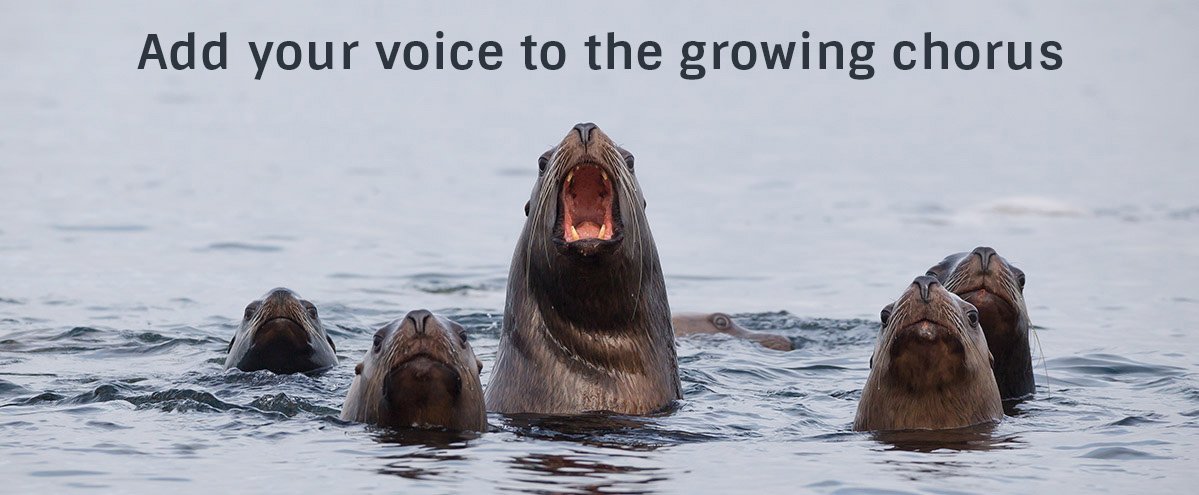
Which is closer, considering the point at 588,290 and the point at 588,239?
the point at 588,239

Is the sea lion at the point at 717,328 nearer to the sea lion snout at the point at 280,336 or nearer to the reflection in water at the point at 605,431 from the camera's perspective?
the sea lion snout at the point at 280,336

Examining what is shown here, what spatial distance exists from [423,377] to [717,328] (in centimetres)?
576

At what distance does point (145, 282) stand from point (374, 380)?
8.32 metres

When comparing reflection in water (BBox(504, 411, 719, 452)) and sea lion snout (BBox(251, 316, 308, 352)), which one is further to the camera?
sea lion snout (BBox(251, 316, 308, 352))

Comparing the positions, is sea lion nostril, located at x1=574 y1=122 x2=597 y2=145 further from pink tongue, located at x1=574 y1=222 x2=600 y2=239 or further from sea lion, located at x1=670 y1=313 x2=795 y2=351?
sea lion, located at x1=670 y1=313 x2=795 y2=351

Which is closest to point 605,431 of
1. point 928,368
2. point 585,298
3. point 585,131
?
point 585,298

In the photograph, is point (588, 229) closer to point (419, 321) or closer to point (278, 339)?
point (419, 321)

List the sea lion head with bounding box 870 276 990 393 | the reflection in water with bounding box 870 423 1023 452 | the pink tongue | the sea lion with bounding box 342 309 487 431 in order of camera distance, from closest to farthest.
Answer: the sea lion with bounding box 342 309 487 431
the sea lion head with bounding box 870 276 990 393
the reflection in water with bounding box 870 423 1023 452
the pink tongue

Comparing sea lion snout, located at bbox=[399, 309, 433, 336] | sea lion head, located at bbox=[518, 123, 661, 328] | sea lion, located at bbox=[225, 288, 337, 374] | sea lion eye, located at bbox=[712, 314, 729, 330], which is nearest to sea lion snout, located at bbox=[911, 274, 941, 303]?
sea lion head, located at bbox=[518, 123, 661, 328]

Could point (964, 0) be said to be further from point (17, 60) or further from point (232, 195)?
point (232, 195)

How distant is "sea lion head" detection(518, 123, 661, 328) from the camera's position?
373 inches

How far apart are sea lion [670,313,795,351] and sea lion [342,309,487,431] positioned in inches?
204

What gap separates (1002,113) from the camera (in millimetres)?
32469

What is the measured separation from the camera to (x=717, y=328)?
14367 millimetres
